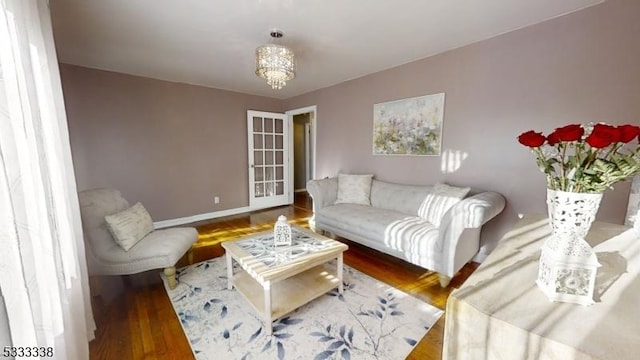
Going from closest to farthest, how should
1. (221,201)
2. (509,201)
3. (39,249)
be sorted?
(39,249)
(509,201)
(221,201)

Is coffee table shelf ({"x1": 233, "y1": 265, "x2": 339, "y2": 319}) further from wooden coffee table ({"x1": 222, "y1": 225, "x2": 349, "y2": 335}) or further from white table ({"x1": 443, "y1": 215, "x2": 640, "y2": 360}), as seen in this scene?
white table ({"x1": 443, "y1": 215, "x2": 640, "y2": 360})

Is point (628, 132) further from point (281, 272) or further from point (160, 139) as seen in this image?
point (160, 139)

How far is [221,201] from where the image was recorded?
4383mm

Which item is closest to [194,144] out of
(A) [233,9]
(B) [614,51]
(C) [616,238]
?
(A) [233,9]

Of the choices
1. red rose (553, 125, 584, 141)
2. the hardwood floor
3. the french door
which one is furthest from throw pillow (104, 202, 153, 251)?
red rose (553, 125, 584, 141)

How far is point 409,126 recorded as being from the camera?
10.1ft

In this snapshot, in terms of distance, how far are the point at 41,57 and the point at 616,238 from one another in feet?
9.52

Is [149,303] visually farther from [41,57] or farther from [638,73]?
Result: [638,73]

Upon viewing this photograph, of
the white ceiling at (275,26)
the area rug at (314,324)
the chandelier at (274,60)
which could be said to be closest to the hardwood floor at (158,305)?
the area rug at (314,324)

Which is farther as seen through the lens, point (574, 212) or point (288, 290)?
point (288, 290)

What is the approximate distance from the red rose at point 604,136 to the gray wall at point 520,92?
191 centimetres

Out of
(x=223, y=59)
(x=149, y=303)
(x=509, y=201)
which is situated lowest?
(x=149, y=303)

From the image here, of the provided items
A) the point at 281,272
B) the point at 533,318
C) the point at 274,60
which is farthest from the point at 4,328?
the point at 274,60

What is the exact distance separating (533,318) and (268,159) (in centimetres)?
467
